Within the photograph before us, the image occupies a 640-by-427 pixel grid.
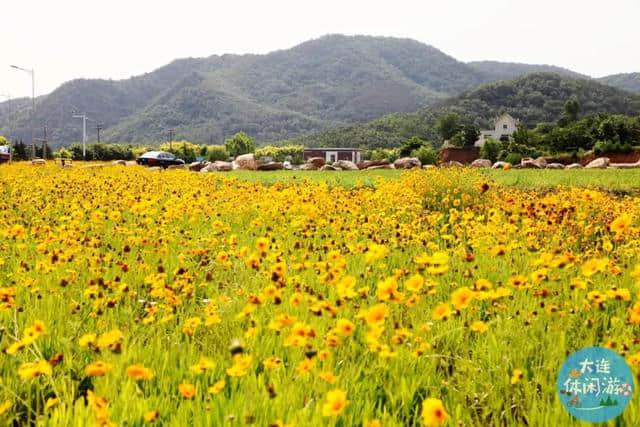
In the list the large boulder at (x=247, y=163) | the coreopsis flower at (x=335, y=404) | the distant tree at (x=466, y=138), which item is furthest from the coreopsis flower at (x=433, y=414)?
the distant tree at (x=466, y=138)

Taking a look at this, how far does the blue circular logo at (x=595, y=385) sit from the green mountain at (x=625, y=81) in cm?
19427

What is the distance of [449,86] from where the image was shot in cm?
19038

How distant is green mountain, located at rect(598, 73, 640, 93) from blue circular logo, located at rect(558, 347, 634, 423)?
194267mm

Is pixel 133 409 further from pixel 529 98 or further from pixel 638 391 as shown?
pixel 529 98

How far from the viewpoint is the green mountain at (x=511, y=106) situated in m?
89.1

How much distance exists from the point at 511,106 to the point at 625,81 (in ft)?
349

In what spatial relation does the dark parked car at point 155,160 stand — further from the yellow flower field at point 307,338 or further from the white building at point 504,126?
the white building at point 504,126

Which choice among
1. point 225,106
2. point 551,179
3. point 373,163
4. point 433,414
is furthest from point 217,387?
point 225,106

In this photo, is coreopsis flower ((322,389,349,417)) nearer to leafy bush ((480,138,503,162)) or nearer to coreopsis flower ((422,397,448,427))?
coreopsis flower ((422,397,448,427))

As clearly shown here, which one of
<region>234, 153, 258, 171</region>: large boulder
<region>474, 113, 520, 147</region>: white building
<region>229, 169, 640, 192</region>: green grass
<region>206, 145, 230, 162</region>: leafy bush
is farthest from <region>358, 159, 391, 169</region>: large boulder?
<region>474, 113, 520, 147</region>: white building

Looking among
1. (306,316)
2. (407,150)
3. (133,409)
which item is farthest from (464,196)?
(407,150)

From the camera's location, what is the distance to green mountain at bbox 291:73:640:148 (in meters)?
89.1

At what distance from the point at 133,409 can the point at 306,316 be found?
1152 millimetres

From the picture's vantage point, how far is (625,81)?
177 m
